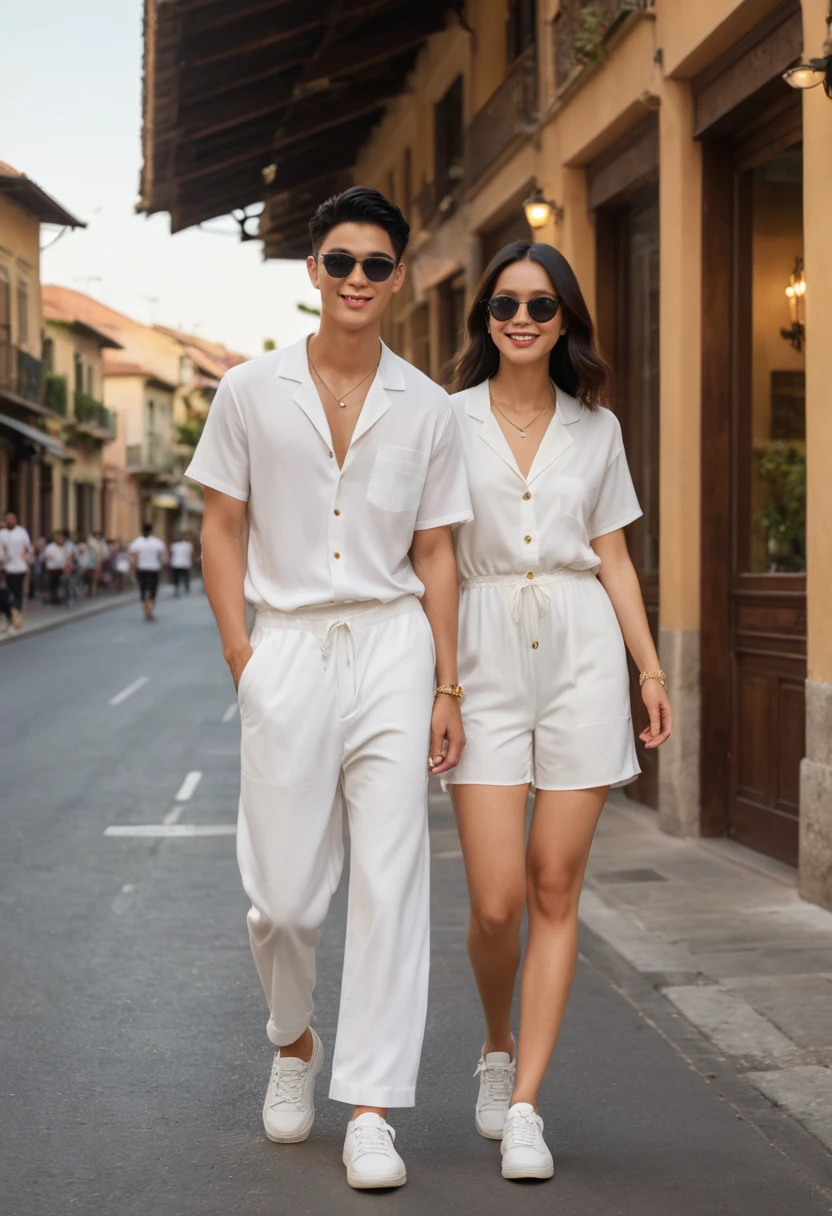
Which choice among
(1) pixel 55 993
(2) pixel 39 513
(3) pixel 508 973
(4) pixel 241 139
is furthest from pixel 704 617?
(2) pixel 39 513

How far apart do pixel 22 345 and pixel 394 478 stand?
139 ft

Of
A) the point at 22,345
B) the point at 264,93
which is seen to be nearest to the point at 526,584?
the point at 264,93

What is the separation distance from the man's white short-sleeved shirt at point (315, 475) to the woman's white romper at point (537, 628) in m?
0.24

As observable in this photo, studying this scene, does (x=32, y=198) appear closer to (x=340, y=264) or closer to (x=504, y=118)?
(x=504, y=118)

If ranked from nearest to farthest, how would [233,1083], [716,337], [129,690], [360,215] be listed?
[360,215]
[233,1083]
[716,337]
[129,690]

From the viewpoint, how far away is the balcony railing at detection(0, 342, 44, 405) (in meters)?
40.9

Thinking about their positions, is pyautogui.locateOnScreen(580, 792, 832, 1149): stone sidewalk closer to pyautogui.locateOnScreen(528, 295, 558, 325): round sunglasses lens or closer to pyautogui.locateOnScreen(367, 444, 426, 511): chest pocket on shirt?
pyautogui.locateOnScreen(367, 444, 426, 511): chest pocket on shirt

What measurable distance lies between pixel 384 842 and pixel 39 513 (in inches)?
1876

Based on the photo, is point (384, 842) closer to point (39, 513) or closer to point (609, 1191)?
point (609, 1191)

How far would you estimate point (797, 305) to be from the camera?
319 inches

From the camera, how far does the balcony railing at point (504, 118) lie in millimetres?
12578

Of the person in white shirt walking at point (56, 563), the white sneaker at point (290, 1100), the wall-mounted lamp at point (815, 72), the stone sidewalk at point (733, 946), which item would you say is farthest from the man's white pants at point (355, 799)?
the person in white shirt walking at point (56, 563)

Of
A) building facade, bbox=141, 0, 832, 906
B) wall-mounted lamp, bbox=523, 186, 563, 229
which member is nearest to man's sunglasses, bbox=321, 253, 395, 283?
building facade, bbox=141, 0, 832, 906

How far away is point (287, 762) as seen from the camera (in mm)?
3670
